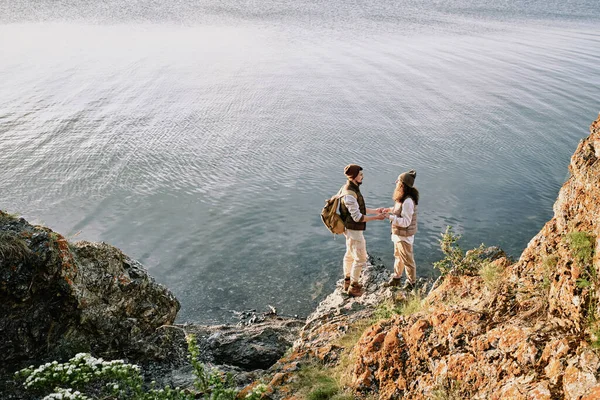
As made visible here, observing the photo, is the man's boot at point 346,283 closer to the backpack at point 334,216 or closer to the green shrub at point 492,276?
the backpack at point 334,216

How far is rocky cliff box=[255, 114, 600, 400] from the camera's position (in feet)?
14.3

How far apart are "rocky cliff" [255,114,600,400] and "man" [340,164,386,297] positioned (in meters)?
2.79

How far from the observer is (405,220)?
9.60m

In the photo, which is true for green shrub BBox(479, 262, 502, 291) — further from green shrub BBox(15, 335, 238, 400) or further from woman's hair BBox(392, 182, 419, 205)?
green shrub BBox(15, 335, 238, 400)

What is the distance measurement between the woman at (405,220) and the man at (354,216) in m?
→ 0.33

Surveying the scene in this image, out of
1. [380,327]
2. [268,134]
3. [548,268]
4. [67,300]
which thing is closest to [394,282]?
[380,327]

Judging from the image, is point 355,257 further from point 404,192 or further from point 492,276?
point 492,276

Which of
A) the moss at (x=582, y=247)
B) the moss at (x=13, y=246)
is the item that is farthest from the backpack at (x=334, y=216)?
the moss at (x=582, y=247)

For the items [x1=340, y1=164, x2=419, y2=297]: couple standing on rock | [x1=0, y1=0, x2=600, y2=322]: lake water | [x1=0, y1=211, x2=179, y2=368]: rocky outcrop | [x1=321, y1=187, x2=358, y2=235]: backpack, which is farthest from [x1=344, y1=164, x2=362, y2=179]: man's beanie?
[x1=0, y1=0, x2=600, y2=322]: lake water

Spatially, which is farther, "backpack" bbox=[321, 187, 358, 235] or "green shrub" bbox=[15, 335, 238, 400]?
"backpack" bbox=[321, 187, 358, 235]

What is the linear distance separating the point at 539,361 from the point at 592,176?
210 centimetres

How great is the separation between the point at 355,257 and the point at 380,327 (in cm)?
379

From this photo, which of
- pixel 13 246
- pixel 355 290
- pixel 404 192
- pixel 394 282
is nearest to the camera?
pixel 13 246

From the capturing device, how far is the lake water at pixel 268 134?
52.4 ft
